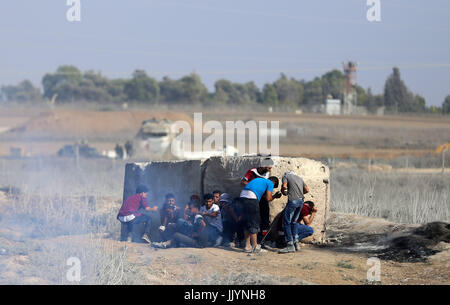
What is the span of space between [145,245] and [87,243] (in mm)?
1498

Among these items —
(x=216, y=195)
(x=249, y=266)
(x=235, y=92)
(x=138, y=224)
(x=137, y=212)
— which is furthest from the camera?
(x=235, y=92)

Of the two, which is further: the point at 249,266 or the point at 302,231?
the point at 302,231

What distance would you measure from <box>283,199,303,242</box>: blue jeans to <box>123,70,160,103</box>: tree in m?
64.1

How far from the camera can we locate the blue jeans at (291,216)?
10969mm

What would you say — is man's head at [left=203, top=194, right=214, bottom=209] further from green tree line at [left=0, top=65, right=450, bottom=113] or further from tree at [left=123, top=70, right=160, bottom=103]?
tree at [left=123, top=70, right=160, bottom=103]

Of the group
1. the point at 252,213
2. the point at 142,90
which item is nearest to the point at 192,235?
the point at 252,213

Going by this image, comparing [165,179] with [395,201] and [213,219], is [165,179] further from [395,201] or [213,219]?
[395,201]

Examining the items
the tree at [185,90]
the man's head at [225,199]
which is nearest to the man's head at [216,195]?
the man's head at [225,199]

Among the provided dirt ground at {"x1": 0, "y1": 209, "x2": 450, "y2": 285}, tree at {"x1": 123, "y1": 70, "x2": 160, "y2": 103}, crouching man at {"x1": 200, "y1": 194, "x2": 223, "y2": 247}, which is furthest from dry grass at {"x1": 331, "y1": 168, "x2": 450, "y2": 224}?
tree at {"x1": 123, "y1": 70, "x2": 160, "y2": 103}

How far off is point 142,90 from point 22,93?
63.1 feet

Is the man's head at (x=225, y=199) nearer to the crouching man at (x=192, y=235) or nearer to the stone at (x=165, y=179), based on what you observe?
the crouching man at (x=192, y=235)

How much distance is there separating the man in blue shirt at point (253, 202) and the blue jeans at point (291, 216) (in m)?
0.35

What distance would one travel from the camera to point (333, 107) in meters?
49.5

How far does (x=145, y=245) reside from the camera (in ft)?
39.0
